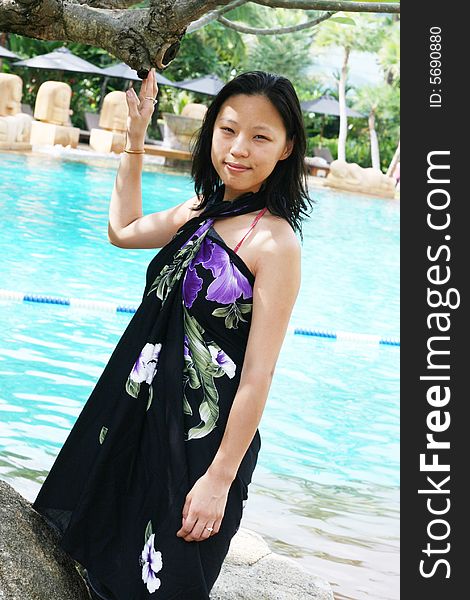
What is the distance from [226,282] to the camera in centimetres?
189

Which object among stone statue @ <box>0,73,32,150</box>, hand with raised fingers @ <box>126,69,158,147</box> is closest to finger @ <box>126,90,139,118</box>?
hand with raised fingers @ <box>126,69,158,147</box>

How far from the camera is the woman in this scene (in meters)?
1.85

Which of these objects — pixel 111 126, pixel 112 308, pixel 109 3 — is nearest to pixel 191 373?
pixel 109 3

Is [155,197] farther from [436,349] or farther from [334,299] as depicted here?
[436,349]

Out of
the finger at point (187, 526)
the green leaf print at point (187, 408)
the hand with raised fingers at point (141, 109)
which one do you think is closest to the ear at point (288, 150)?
the hand with raised fingers at point (141, 109)

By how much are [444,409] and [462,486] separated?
0.65 feet

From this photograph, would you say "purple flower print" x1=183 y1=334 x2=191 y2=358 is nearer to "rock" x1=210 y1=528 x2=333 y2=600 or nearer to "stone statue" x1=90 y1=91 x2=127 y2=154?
"rock" x1=210 y1=528 x2=333 y2=600

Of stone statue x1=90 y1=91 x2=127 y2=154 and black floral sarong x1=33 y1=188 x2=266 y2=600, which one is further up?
stone statue x1=90 y1=91 x2=127 y2=154

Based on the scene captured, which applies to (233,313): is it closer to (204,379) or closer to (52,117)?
(204,379)

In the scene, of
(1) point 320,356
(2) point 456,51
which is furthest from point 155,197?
(2) point 456,51

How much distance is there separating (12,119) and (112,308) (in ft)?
34.0

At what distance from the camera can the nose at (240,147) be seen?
6.29 feet

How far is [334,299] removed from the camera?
9836 millimetres

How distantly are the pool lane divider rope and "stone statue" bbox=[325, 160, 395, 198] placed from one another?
14.7 metres
